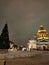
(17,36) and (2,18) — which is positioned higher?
(2,18)

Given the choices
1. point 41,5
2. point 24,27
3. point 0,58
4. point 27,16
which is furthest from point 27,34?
point 0,58

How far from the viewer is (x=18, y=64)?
0.92 meters

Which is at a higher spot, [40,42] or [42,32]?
[42,32]

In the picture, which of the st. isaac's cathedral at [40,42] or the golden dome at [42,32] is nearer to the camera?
the st. isaac's cathedral at [40,42]

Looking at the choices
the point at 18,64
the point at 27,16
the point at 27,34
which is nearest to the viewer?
the point at 18,64

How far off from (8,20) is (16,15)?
12 centimetres

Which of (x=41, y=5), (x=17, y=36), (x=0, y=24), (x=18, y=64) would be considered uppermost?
(x=41, y=5)

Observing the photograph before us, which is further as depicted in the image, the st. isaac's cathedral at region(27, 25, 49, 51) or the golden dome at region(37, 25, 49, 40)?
the golden dome at region(37, 25, 49, 40)

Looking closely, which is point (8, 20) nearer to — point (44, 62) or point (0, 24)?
point (0, 24)

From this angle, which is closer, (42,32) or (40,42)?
(40,42)

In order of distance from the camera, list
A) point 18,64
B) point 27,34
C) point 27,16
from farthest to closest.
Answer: point 27,16 < point 27,34 < point 18,64

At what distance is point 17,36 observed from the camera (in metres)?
1.77

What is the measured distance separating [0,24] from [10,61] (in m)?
0.98

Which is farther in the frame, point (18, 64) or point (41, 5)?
point (41, 5)
